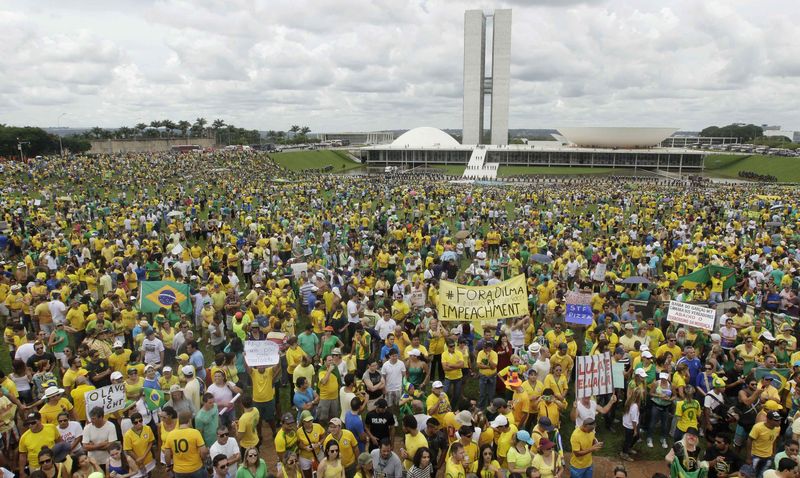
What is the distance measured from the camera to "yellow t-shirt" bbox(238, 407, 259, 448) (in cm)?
593

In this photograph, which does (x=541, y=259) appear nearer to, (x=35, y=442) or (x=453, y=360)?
(x=453, y=360)

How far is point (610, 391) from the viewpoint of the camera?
22.2 feet

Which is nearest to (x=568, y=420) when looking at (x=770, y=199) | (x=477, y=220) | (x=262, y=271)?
(x=262, y=271)

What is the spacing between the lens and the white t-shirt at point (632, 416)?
6.77 metres

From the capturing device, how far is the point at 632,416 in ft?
22.3

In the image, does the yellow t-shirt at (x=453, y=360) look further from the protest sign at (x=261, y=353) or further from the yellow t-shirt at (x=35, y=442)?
the yellow t-shirt at (x=35, y=442)

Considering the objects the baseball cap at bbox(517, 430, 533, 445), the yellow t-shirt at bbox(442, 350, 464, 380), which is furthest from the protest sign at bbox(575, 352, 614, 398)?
the yellow t-shirt at bbox(442, 350, 464, 380)

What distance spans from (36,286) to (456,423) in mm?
9371

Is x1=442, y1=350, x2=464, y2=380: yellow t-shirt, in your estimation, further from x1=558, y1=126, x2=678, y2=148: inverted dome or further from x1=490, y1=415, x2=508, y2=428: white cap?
x1=558, y1=126, x2=678, y2=148: inverted dome

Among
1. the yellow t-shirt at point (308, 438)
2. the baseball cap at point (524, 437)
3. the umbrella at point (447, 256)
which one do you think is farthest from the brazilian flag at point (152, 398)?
the umbrella at point (447, 256)

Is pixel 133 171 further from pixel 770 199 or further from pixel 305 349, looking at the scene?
pixel 770 199

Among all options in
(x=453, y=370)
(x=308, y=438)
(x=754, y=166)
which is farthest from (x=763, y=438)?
(x=754, y=166)

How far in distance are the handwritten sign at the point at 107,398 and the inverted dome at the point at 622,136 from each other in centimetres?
8688

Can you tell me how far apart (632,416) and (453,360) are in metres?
2.40
